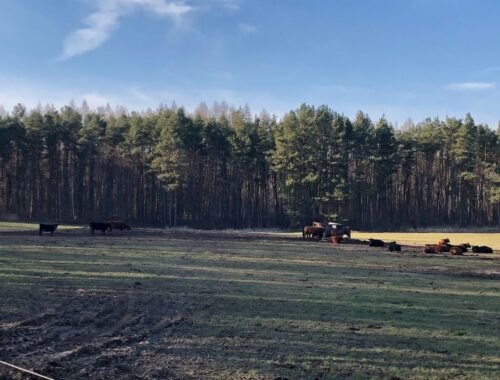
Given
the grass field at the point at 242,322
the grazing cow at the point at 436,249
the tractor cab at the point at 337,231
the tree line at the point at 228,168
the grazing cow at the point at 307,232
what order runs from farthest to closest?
the tree line at the point at 228,168, the grazing cow at the point at 307,232, the tractor cab at the point at 337,231, the grazing cow at the point at 436,249, the grass field at the point at 242,322

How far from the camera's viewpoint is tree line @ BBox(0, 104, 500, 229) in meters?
76.9

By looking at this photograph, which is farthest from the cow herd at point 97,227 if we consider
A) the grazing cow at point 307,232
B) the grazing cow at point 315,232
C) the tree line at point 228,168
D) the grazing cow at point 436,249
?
the grazing cow at point 436,249

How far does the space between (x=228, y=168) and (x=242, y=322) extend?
241 feet

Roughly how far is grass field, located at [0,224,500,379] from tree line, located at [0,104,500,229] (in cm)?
5445

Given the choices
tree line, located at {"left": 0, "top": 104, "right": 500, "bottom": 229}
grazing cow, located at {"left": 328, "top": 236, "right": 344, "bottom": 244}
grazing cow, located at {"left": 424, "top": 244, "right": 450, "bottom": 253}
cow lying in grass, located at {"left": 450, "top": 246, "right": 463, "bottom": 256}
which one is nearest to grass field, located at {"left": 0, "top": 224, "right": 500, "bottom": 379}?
cow lying in grass, located at {"left": 450, "top": 246, "right": 463, "bottom": 256}

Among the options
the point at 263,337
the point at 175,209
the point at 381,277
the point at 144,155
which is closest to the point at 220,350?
the point at 263,337

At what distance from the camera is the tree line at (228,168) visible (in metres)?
76.9

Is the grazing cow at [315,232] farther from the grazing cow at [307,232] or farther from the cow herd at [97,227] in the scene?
the cow herd at [97,227]

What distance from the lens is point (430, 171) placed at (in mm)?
88562

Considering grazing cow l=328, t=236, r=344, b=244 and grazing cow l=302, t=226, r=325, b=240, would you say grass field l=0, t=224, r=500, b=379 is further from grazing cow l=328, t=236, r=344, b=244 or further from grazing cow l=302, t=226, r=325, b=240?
grazing cow l=302, t=226, r=325, b=240

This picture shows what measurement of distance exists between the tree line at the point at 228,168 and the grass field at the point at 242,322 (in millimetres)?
54451

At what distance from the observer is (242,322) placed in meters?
11.9

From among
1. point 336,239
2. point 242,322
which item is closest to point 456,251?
point 336,239

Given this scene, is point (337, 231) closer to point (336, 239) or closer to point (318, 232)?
point (318, 232)
